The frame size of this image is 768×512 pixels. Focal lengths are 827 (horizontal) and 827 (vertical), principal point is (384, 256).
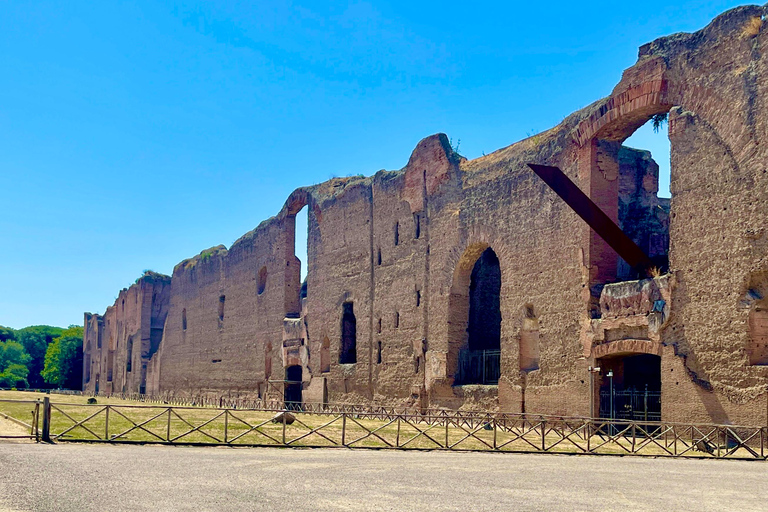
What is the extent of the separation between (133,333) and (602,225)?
33.2 metres

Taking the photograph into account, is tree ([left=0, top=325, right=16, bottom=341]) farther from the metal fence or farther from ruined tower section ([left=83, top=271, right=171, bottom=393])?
the metal fence

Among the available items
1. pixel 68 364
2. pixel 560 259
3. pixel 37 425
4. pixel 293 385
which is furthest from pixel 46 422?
pixel 68 364

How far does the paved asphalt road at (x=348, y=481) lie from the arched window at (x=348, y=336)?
41.7 feet

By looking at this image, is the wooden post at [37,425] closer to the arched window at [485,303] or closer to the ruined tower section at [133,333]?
the arched window at [485,303]

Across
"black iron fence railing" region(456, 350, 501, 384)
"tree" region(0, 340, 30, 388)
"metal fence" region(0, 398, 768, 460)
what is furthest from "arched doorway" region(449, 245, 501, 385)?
"tree" region(0, 340, 30, 388)

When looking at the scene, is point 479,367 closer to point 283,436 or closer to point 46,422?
point 283,436

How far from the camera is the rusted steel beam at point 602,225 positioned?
15.1 metres

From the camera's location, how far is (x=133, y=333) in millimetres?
43312

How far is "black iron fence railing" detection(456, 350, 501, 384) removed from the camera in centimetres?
1878

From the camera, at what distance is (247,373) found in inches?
1140

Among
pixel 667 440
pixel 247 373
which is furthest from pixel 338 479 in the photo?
pixel 247 373

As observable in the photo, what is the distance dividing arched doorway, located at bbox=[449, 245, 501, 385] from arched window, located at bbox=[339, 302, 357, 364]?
479 centimetres

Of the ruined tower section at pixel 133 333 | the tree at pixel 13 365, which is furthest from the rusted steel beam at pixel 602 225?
the tree at pixel 13 365

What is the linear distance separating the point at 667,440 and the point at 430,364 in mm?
7591
